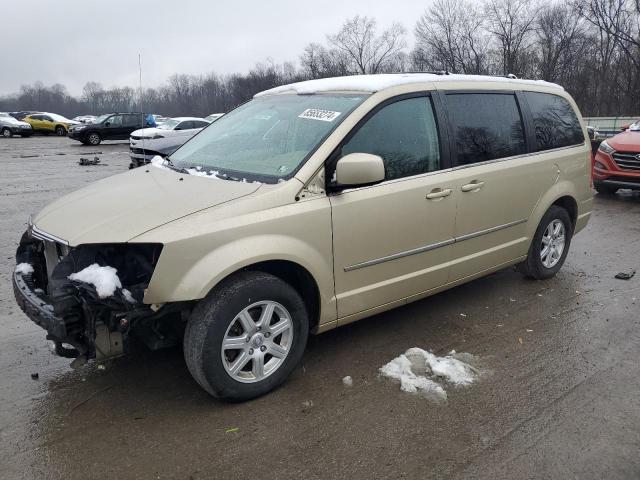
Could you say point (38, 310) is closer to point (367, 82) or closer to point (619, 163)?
point (367, 82)

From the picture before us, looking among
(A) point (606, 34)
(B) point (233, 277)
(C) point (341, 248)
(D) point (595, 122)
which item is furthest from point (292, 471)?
(A) point (606, 34)

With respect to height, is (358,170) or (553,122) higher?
(553,122)

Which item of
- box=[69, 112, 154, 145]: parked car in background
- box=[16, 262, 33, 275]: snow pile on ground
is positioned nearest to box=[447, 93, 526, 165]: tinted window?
box=[16, 262, 33, 275]: snow pile on ground

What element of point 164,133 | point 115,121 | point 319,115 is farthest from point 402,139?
point 115,121

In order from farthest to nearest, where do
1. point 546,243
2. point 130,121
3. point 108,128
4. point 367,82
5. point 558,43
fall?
point 558,43
point 130,121
point 108,128
point 546,243
point 367,82

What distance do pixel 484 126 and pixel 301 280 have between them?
2098 millimetres

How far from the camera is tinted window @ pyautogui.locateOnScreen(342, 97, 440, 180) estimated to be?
3590 millimetres

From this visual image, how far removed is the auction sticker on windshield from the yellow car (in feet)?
127

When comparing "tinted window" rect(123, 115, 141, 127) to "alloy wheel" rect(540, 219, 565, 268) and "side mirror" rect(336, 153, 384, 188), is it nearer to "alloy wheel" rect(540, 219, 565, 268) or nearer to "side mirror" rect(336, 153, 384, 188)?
"alloy wheel" rect(540, 219, 565, 268)

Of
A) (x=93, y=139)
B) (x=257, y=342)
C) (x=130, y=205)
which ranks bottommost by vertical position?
(x=257, y=342)

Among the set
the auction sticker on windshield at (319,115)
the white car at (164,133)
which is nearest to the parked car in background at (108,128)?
the white car at (164,133)

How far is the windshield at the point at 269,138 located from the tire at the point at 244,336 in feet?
2.30

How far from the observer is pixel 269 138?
3.77 meters

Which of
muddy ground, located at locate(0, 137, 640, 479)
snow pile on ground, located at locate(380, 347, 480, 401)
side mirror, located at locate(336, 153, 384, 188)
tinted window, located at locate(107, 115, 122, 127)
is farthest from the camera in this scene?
tinted window, located at locate(107, 115, 122, 127)
